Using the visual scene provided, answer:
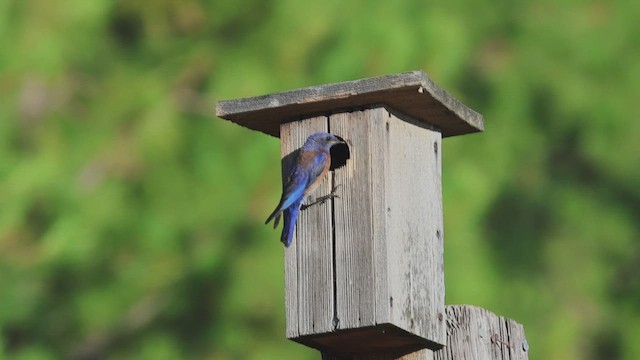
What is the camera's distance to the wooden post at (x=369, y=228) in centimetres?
588

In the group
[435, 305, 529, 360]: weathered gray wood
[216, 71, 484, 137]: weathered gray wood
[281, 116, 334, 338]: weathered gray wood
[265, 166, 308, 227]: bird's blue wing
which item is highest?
[216, 71, 484, 137]: weathered gray wood

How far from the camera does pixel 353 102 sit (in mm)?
6121

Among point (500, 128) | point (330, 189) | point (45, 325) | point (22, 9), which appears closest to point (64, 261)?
point (45, 325)

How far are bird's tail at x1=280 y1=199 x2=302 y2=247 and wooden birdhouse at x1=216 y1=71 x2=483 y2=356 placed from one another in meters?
0.03

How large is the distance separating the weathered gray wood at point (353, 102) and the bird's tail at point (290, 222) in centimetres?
35

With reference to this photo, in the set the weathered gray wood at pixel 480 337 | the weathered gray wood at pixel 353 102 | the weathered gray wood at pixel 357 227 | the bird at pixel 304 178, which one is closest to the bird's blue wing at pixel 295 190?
the bird at pixel 304 178

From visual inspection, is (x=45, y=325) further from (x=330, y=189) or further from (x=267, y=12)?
(x=330, y=189)

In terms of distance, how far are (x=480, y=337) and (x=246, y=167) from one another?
9.50 ft

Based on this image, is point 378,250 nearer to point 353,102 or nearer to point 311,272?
point 311,272

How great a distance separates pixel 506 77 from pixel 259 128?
290 cm

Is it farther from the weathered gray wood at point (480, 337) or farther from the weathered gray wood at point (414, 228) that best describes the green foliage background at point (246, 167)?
the weathered gray wood at point (480, 337)

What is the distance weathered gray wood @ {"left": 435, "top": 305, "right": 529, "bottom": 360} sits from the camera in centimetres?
588

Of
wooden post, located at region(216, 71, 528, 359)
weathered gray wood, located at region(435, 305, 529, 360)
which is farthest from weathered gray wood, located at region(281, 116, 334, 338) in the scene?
weathered gray wood, located at region(435, 305, 529, 360)

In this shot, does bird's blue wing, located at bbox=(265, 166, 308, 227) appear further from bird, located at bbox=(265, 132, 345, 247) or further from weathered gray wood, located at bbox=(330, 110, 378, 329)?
weathered gray wood, located at bbox=(330, 110, 378, 329)
